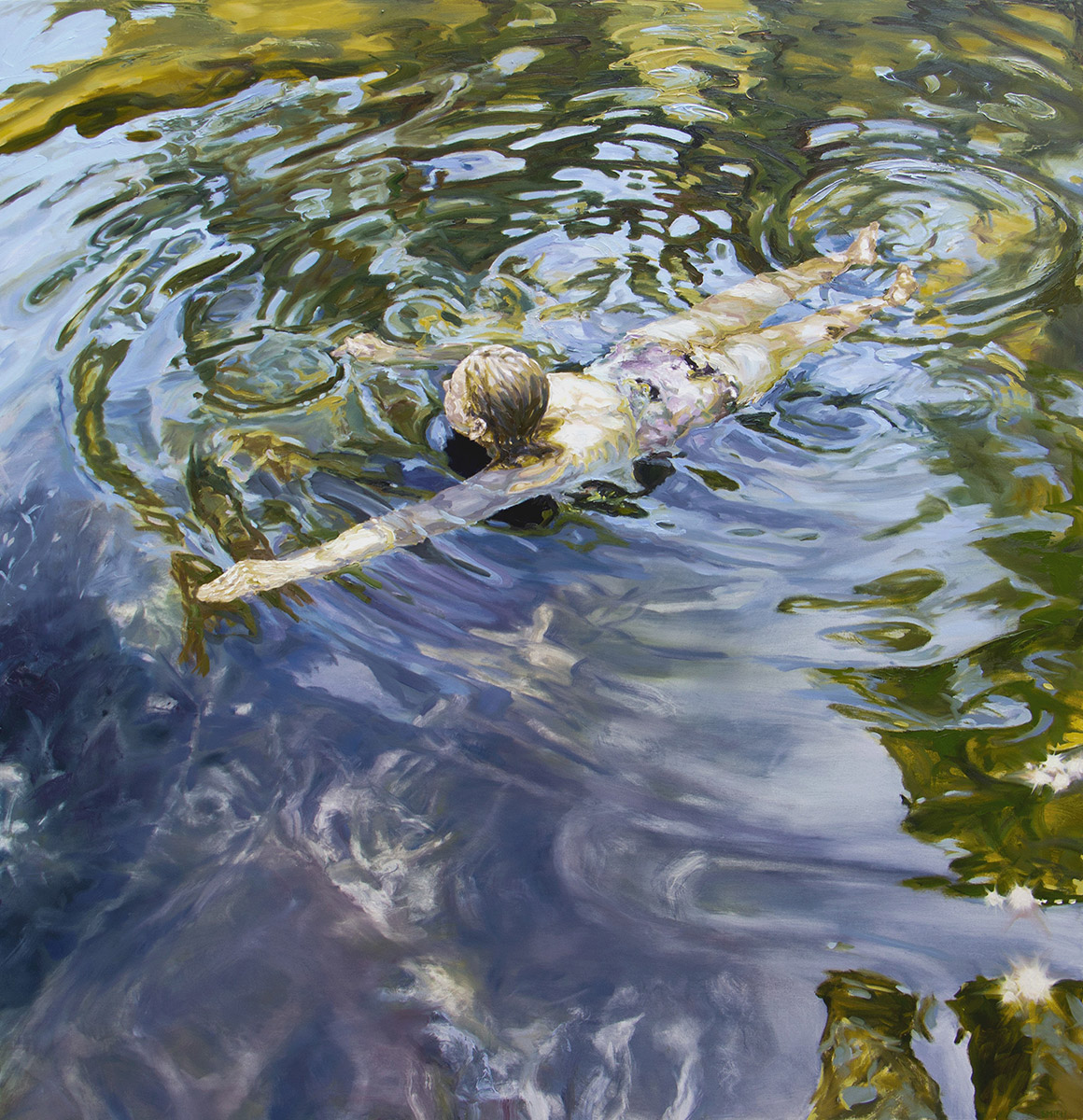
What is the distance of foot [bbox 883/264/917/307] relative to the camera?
3.42 metres

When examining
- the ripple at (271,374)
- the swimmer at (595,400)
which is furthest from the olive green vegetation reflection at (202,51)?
the swimmer at (595,400)

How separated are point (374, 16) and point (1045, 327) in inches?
166

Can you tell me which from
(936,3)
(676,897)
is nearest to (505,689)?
(676,897)

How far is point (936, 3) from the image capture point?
18.5 feet

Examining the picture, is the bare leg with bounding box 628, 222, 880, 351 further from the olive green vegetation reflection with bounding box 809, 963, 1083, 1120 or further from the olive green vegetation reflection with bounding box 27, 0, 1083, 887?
the olive green vegetation reflection with bounding box 809, 963, 1083, 1120

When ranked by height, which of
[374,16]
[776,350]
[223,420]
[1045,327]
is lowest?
[1045,327]

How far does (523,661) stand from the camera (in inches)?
89.6

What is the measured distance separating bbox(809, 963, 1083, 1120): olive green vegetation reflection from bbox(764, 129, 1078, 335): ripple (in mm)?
2473

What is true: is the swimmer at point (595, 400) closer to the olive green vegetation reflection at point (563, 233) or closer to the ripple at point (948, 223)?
the olive green vegetation reflection at point (563, 233)

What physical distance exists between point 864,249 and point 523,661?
254 cm

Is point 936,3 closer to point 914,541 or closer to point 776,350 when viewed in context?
point 776,350

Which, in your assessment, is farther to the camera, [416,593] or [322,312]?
[322,312]

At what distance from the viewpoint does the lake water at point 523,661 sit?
1640 millimetres

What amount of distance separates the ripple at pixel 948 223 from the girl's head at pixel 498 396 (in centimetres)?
169
